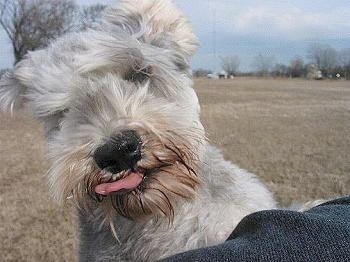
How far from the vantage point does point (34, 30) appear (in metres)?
37.9

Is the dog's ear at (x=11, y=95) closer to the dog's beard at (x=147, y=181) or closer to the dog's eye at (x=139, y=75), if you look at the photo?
the dog's eye at (x=139, y=75)

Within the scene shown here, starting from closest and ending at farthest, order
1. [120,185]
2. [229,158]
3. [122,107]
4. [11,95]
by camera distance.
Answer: [120,185]
[122,107]
[11,95]
[229,158]

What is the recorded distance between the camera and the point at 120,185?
85.7 inches

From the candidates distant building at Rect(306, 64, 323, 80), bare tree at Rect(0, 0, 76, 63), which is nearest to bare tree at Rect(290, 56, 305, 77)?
distant building at Rect(306, 64, 323, 80)

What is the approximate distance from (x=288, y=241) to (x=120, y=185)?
4.26 feet

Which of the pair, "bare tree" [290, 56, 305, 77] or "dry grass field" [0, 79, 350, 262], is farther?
"bare tree" [290, 56, 305, 77]

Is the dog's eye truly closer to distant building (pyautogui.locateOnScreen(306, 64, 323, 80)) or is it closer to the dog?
the dog

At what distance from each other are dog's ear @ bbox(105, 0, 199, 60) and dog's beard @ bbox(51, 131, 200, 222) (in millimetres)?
701

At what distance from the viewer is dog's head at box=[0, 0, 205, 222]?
2172 millimetres

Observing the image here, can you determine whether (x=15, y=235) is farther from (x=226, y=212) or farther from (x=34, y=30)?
(x=34, y=30)

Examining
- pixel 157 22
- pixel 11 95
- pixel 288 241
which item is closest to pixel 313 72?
pixel 157 22

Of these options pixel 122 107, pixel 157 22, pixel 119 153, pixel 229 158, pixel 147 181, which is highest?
pixel 157 22

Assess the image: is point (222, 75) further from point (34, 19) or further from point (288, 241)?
point (288, 241)

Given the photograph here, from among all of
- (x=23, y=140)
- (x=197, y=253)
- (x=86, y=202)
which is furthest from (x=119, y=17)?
(x=23, y=140)
